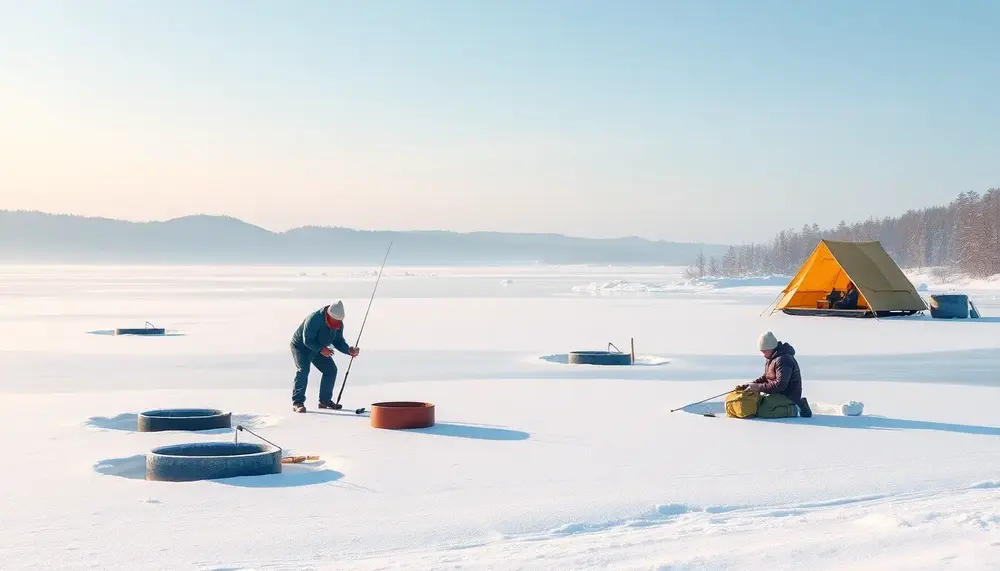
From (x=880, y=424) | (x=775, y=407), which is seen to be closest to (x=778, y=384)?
(x=775, y=407)

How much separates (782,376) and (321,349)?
4465 mm

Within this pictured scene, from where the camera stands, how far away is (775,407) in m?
10.0

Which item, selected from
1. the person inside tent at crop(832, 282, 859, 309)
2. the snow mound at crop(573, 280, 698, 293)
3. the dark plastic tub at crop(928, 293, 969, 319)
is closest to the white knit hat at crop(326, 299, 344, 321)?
the person inside tent at crop(832, 282, 859, 309)

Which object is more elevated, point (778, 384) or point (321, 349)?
point (321, 349)

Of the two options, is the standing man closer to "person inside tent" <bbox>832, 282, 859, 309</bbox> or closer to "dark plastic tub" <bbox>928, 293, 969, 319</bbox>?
"person inside tent" <bbox>832, 282, 859, 309</bbox>

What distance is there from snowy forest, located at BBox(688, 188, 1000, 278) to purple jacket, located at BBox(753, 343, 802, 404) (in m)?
68.3

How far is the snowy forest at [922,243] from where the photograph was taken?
78.9 m

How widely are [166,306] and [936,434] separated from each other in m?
29.2

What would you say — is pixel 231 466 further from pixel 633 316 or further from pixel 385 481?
pixel 633 316

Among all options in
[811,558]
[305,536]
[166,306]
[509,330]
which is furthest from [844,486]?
[166,306]

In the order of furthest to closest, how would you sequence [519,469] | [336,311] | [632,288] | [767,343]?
[632,288] → [336,311] → [767,343] → [519,469]

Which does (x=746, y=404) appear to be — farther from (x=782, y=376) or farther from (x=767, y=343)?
(x=767, y=343)

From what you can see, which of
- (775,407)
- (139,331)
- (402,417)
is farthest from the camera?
(139,331)

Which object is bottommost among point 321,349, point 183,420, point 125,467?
point 125,467
